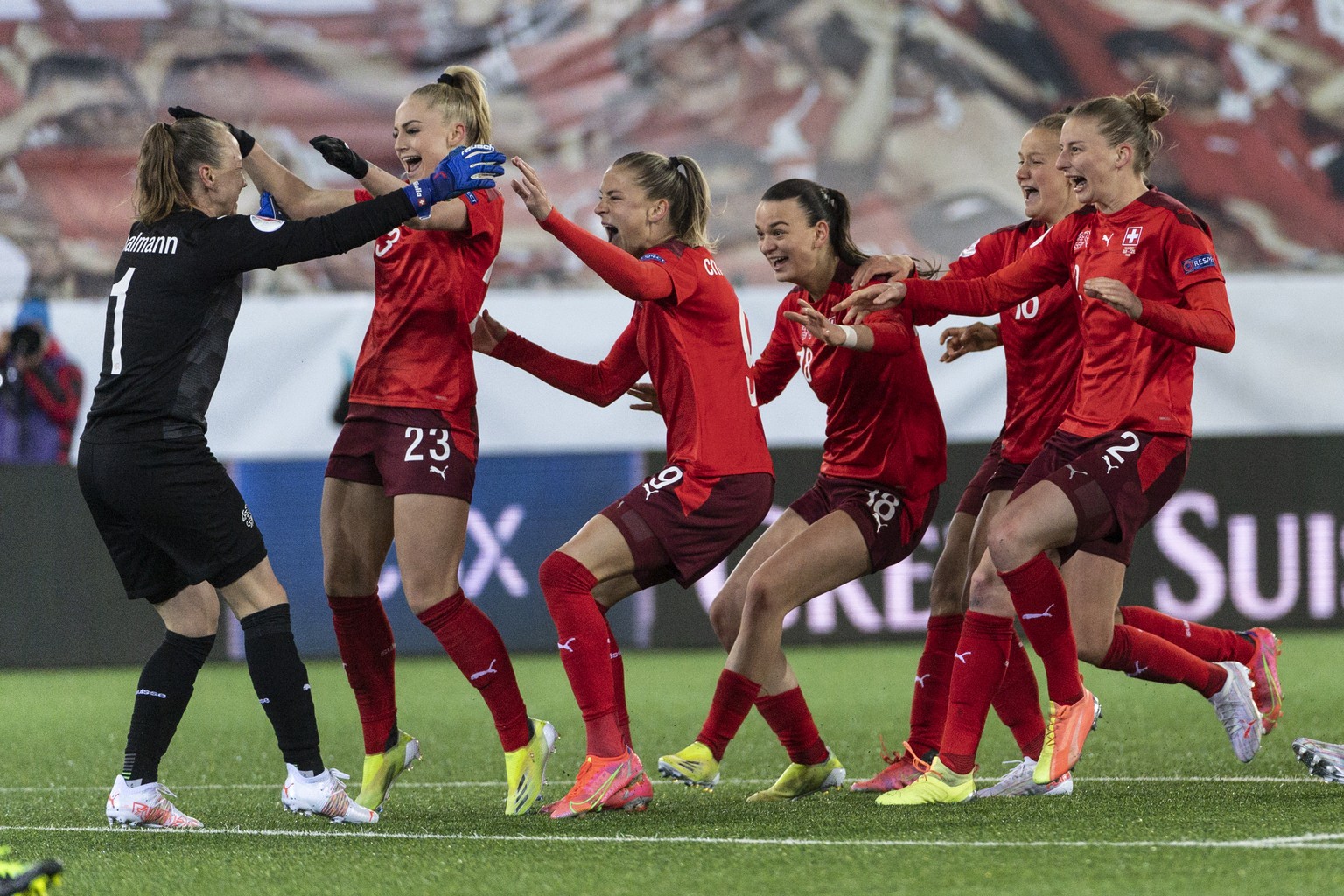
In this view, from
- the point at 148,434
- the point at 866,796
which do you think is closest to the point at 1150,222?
the point at 866,796

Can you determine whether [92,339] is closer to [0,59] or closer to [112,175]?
[112,175]

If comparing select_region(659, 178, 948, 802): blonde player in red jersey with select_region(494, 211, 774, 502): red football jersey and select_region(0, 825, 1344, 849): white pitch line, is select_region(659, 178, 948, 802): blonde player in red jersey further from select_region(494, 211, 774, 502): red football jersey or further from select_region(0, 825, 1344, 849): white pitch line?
select_region(0, 825, 1344, 849): white pitch line

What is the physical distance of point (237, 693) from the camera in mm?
8484

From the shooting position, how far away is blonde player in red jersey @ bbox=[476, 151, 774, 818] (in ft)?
15.2

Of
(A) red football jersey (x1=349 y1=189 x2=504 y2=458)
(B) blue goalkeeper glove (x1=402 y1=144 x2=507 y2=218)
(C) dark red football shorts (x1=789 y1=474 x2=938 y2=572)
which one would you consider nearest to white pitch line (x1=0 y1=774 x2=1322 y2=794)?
(C) dark red football shorts (x1=789 y1=474 x2=938 y2=572)

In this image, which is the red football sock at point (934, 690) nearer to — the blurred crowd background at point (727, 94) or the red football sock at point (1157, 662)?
the red football sock at point (1157, 662)

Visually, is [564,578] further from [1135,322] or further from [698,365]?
[1135,322]

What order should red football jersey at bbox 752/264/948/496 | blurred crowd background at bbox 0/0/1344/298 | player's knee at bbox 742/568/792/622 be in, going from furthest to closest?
blurred crowd background at bbox 0/0/1344/298, red football jersey at bbox 752/264/948/496, player's knee at bbox 742/568/792/622

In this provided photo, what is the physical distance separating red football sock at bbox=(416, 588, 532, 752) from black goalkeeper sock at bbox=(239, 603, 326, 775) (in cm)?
40

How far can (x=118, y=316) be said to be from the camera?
182 inches

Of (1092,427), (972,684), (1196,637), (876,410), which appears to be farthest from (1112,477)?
(1196,637)

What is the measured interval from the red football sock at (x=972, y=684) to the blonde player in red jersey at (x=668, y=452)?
0.69 metres

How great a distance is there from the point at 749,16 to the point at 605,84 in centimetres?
100

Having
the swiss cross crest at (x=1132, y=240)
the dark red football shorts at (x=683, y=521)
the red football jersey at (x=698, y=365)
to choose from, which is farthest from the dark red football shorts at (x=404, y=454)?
the swiss cross crest at (x=1132, y=240)
